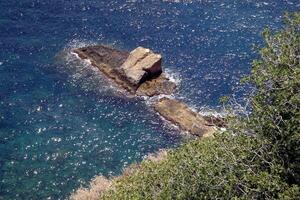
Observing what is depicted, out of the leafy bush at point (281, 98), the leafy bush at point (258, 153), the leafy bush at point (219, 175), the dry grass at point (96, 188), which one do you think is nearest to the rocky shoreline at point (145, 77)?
the dry grass at point (96, 188)

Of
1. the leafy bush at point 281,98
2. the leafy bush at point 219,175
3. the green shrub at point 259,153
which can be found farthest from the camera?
the leafy bush at point 281,98

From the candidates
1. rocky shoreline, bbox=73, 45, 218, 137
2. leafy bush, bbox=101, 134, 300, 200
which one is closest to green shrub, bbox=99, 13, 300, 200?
leafy bush, bbox=101, 134, 300, 200

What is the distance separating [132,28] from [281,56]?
4475 centimetres

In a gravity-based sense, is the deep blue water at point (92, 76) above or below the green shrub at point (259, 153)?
below

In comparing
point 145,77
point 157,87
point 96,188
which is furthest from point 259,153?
point 145,77

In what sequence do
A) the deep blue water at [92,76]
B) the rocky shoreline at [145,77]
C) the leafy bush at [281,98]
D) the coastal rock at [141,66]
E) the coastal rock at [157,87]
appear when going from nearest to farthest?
the leafy bush at [281,98]
the deep blue water at [92,76]
the rocky shoreline at [145,77]
the coastal rock at [157,87]
the coastal rock at [141,66]

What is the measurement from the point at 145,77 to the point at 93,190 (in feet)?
69.0

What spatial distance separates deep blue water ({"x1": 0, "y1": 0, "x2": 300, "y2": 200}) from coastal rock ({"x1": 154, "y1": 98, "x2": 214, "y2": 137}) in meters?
1.43

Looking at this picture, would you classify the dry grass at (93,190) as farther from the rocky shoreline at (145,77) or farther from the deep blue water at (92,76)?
the rocky shoreline at (145,77)

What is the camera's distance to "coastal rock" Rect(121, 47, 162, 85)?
6425 cm

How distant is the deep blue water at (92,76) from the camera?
172 feet

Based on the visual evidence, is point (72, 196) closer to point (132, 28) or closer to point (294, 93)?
point (294, 93)

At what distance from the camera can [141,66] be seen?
2559 inches

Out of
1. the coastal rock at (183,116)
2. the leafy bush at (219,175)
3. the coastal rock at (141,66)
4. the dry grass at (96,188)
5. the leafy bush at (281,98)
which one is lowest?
the coastal rock at (183,116)
